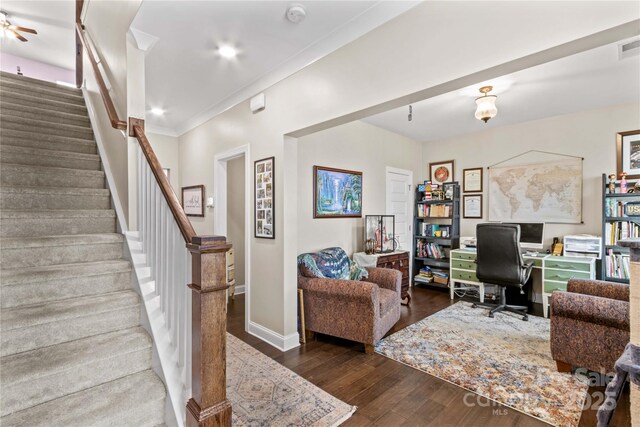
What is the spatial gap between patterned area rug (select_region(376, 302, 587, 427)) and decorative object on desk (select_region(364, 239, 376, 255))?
3.62ft

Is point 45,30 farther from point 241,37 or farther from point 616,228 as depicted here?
point 616,228

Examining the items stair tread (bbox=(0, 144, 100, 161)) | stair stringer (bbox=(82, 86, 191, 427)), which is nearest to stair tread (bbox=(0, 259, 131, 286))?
stair stringer (bbox=(82, 86, 191, 427))

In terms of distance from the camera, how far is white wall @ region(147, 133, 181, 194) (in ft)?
15.6

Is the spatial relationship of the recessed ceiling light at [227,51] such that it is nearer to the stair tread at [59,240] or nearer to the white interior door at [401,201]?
the stair tread at [59,240]

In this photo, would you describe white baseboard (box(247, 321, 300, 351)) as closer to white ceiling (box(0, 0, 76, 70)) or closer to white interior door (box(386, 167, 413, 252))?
white interior door (box(386, 167, 413, 252))

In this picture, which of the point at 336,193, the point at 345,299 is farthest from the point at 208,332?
the point at 336,193

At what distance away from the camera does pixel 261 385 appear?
89.8 inches

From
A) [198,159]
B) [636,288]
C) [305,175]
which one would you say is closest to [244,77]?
[305,175]

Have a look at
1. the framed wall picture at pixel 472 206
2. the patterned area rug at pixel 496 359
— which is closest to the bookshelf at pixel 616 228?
the patterned area rug at pixel 496 359

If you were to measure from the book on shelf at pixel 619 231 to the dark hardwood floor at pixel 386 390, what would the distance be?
6.56 ft

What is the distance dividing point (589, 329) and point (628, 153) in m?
2.77

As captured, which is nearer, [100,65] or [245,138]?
[100,65]

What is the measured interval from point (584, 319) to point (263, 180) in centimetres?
292

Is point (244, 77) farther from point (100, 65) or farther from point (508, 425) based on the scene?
point (508, 425)
